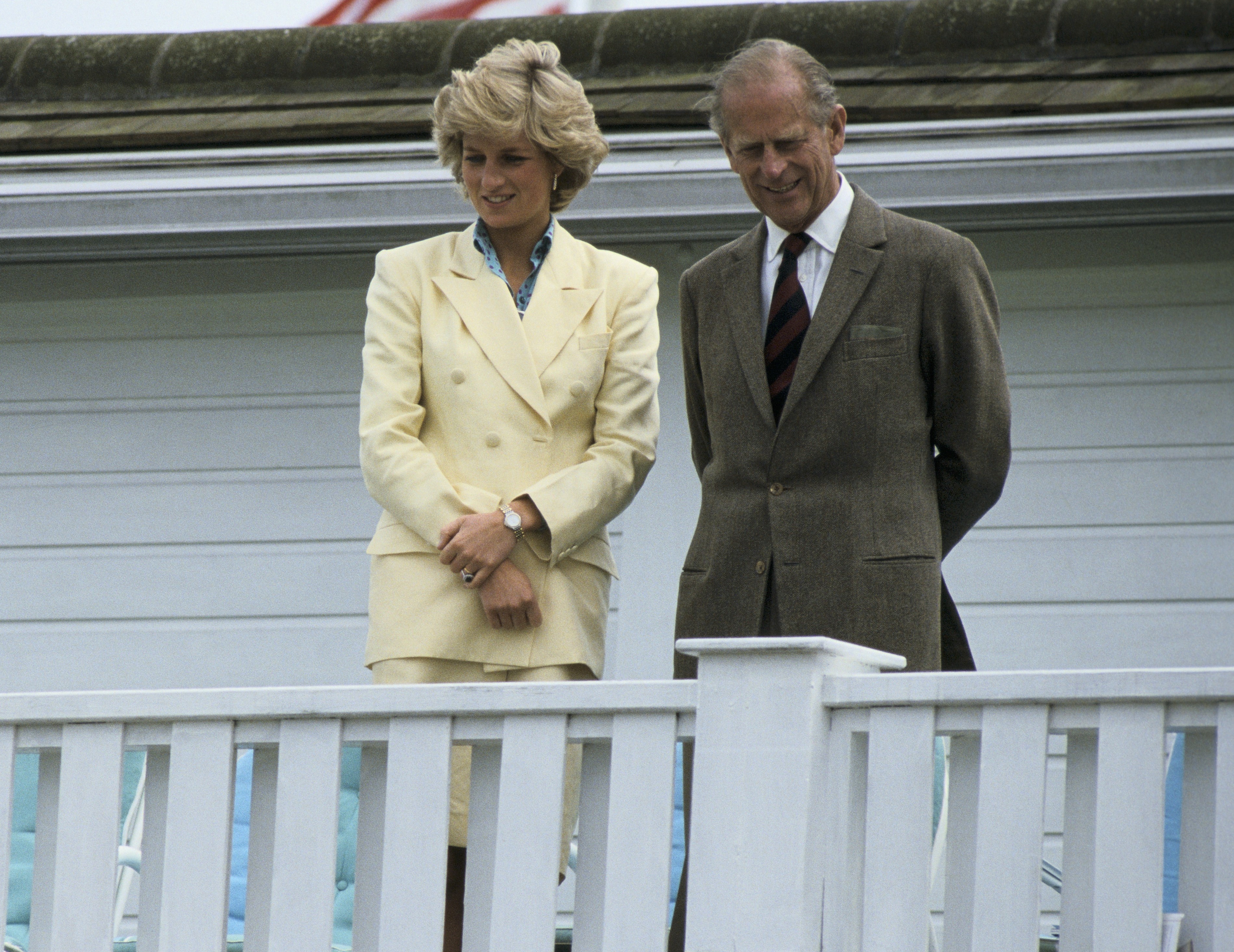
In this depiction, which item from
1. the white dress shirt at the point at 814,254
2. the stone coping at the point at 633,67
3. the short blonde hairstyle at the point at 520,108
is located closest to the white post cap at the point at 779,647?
the white dress shirt at the point at 814,254

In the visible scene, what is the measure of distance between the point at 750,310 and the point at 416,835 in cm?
112

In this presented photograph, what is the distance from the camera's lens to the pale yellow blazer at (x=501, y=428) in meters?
3.01

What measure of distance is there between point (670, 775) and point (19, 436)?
3413mm

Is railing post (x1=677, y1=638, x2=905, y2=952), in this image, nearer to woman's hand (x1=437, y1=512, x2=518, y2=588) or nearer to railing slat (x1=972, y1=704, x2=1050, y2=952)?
railing slat (x1=972, y1=704, x2=1050, y2=952)

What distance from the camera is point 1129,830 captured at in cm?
227

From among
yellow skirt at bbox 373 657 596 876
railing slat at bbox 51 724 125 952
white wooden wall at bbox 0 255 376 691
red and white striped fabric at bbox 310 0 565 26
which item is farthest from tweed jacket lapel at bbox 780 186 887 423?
red and white striped fabric at bbox 310 0 565 26

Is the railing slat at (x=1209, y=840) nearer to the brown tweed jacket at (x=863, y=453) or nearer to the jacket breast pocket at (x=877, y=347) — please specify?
the brown tweed jacket at (x=863, y=453)

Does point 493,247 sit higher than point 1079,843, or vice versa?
point 493,247

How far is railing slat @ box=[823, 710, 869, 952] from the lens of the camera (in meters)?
2.37

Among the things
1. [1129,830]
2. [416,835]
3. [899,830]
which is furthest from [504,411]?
[1129,830]

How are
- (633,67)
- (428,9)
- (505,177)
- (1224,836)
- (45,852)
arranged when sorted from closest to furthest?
→ (1224,836)
(45,852)
(505,177)
(633,67)
(428,9)

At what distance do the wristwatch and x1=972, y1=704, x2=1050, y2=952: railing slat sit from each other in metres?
0.98

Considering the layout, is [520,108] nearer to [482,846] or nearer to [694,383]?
[694,383]

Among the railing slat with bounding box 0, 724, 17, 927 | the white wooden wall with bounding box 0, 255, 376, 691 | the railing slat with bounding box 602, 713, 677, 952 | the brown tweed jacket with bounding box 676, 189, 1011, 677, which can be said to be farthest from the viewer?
the white wooden wall with bounding box 0, 255, 376, 691
